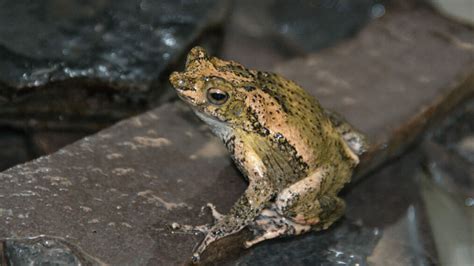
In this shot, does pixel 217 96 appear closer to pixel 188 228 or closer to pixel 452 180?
pixel 188 228

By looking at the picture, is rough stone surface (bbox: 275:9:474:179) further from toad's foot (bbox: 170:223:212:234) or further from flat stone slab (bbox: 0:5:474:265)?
toad's foot (bbox: 170:223:212:234)

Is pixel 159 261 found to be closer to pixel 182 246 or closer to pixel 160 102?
pixel 182 246

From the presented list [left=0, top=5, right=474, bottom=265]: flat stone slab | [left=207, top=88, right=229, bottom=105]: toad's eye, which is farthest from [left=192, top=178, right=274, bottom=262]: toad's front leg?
[left=207, top=88, right=229, bottom=105]: toad's eye

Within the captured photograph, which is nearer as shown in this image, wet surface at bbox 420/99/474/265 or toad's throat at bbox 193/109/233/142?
toad's throat at bbox 193/109/233/142

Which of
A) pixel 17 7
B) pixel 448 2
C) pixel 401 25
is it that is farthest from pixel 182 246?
pixel 448 2

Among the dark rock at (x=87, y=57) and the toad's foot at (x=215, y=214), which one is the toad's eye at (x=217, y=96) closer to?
the toad's foot at (x=215, y=214)

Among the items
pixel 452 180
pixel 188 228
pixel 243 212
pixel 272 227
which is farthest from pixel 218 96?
pixel 452 180

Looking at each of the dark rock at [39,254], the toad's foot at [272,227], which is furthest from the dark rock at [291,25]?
the dark rock at [39,254]

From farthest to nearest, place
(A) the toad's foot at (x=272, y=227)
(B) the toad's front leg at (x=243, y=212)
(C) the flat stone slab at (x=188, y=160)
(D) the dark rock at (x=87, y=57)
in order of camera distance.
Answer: (D) the dark rock at (x=87, y=57), (A) the toad's foot at (x=272, y=227), (B) the toad's front leg at (x=243, y=212), (C) the flat stone slab at (x=188, y=160)
